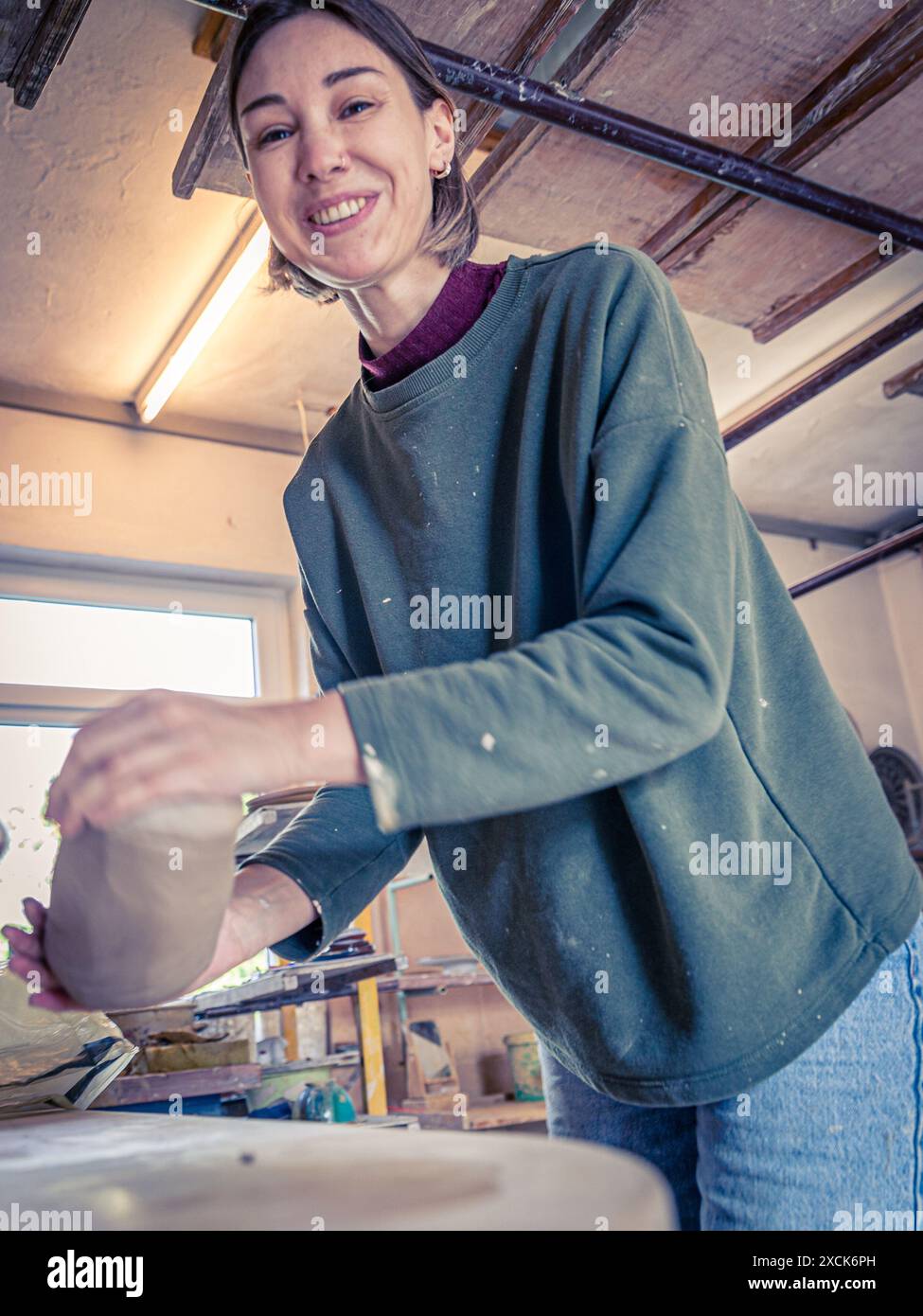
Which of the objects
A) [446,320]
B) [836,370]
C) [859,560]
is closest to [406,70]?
[446,320]

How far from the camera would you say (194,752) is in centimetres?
57

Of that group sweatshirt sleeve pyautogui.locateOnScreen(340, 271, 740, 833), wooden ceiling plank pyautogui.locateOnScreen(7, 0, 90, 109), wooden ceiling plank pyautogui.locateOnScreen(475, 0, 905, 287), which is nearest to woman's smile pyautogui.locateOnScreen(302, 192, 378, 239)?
sweatshirt sleeve pyautogui.locateOnScreen(340, 271, 740, 833)

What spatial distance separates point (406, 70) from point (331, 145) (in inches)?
6.0

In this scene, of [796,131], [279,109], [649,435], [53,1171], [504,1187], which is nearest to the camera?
[504,1187]

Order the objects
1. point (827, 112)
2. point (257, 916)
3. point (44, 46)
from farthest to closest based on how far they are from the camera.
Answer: point (827, 112), point (44, 46), point (257, 916)

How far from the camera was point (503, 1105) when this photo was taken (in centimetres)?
373

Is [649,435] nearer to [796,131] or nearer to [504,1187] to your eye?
[504,1187]

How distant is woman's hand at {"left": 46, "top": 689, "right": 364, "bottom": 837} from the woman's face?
1.75 feet

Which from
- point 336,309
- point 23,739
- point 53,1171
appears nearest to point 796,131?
point 336,309

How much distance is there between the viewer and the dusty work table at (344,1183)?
1.17 ft

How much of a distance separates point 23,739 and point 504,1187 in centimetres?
355

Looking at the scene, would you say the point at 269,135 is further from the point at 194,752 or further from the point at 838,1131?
the point at 838,1131

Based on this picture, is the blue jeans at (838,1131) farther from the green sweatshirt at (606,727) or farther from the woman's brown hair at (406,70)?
the woman's brown hair at (406,70)

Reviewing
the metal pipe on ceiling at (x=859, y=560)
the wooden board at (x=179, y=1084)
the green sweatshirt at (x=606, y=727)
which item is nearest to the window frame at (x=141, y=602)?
the wooden board at (x=179, y=1084)
